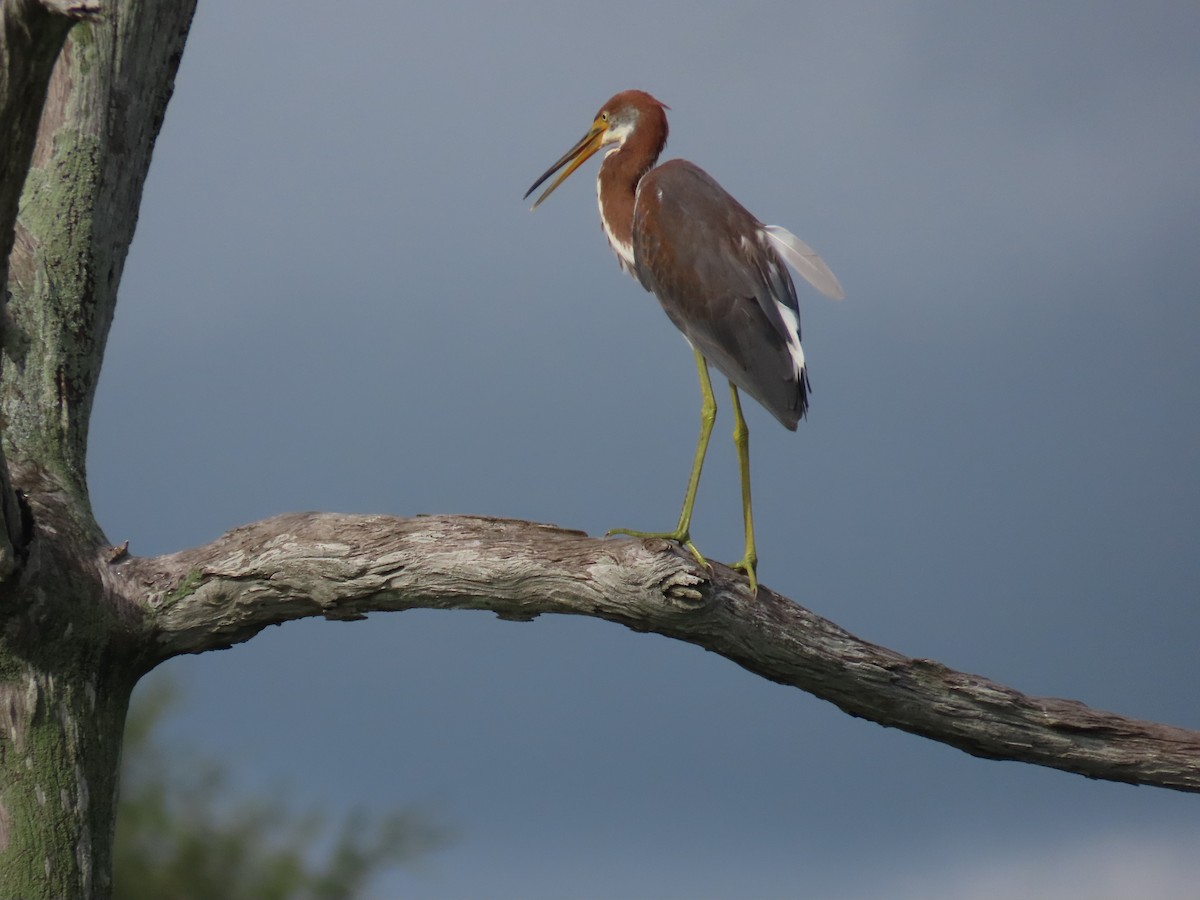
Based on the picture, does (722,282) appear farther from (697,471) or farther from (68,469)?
(68,469)

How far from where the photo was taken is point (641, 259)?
13.5 feet

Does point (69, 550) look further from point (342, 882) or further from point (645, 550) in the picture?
point (342, 882)

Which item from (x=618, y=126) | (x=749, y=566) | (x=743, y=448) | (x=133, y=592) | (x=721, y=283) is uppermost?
(x=618, y=126)

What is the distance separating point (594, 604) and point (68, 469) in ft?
5.41

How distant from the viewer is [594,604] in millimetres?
3279

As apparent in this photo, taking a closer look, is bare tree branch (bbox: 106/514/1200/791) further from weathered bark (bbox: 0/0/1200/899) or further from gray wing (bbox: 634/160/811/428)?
gray wing (bbox: 634/160/811/428)

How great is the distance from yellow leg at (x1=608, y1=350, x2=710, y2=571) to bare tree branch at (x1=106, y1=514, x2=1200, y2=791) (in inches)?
8.1

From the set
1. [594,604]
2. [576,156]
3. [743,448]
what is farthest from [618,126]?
[594,604]

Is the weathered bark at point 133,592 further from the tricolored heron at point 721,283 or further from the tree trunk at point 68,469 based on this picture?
the tricolored heron at point 721,283

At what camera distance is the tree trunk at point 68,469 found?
330 centimetres

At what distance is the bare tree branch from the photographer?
10.7 ft

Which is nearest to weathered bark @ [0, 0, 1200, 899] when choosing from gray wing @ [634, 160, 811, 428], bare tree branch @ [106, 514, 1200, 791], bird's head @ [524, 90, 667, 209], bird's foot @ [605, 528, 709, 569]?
bare tree branch @ [106, 514, 1200, 791]

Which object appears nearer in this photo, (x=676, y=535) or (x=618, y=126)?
(x=676, y=535)

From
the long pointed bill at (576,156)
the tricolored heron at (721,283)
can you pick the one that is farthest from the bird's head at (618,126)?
the tricolored heron at (721,283)
